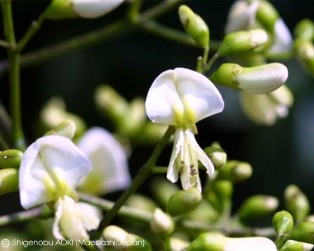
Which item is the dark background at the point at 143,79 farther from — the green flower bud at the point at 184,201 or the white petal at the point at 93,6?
the green flower bud at the point at 184,201

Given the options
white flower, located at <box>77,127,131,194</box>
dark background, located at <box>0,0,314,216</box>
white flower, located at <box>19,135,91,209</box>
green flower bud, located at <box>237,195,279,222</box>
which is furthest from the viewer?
dark background, located at <box>0,0,314,216</box>

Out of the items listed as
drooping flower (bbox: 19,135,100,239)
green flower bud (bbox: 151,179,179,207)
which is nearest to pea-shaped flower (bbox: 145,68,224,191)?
drooping flower (bbox: 19,135,100,239)

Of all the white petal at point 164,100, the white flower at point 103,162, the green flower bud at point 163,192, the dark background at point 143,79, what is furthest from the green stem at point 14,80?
the dark background at point 143,79

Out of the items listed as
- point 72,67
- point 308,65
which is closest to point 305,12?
point 72,67

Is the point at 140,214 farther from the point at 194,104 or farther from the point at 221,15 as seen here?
the point at 221,15

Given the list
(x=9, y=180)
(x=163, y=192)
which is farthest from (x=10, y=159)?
(x=163, y=192)

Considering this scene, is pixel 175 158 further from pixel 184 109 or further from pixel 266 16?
pixel 266 16

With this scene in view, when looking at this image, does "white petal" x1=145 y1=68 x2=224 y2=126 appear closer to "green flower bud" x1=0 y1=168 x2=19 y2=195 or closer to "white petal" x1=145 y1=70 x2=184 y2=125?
"white petal" x1=145 y1=70 x2=184 y2=125
